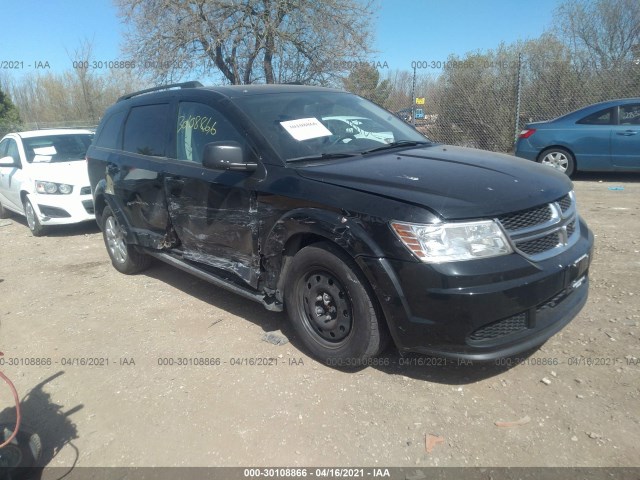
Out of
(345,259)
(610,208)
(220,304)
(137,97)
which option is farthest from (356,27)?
(345,259)

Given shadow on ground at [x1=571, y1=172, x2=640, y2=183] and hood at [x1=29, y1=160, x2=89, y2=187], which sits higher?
hood at [x1=29, y1=160, x2=89, y2=187]

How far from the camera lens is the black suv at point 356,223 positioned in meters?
2.63

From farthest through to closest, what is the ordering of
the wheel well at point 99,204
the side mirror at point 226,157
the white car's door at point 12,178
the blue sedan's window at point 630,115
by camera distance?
the blue sedan's window at point 630,115, the white car's door at point 12,178, the wheel well at point 99,204, the side mirror at point 226,157

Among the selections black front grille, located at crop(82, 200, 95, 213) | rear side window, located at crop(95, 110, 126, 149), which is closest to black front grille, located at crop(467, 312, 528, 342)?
rear side window, located at crop(95, 110, 126, 149)

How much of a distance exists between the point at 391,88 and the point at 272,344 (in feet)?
46.6

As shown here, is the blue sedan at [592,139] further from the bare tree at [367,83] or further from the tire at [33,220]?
the tire at [33,220]

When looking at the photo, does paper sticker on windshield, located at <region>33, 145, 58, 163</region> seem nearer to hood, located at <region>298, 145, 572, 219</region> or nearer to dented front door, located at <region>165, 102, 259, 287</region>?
dented front door, located at <region>165, 102, 259, 287</region>

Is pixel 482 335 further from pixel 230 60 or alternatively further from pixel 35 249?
pixel 230 60

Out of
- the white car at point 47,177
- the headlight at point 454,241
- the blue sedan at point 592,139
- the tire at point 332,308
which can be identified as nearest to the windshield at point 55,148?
the white car at point 47,177

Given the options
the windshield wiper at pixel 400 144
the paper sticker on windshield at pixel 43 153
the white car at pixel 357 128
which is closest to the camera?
the windshield wiper at pixel 400 144

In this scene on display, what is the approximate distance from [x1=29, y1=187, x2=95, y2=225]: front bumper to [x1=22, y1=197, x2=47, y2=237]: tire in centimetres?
24

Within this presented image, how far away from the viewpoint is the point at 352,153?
3.57 metres

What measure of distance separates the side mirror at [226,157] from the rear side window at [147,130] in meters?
1.24

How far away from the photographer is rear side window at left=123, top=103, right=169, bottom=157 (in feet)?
14.7
